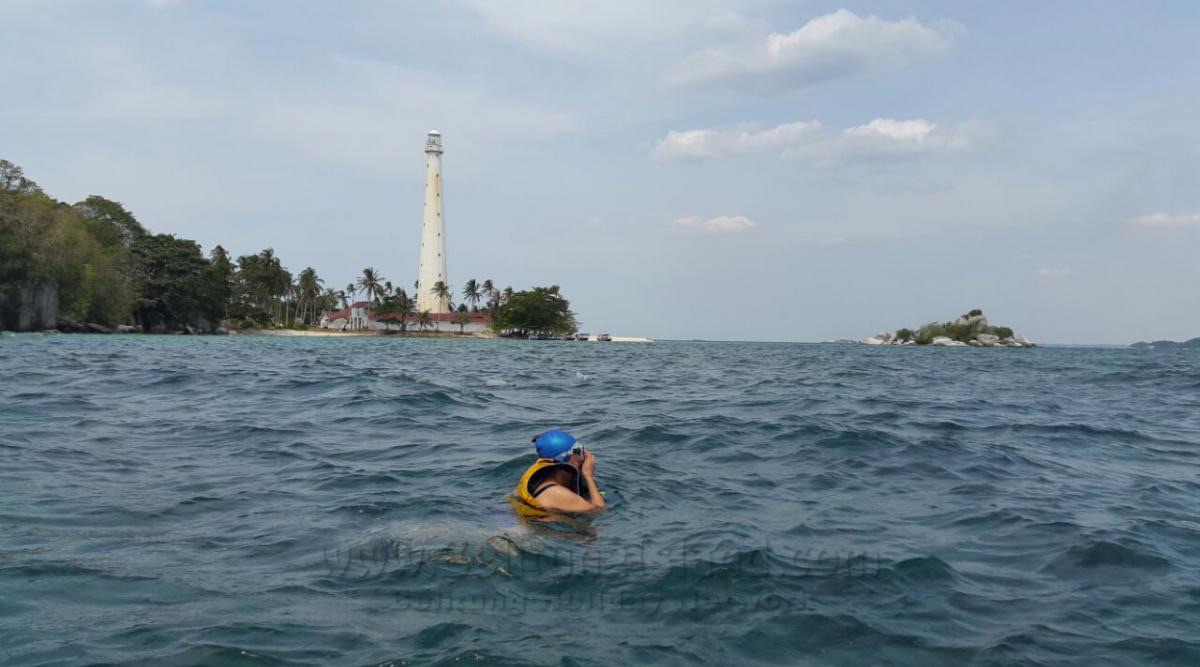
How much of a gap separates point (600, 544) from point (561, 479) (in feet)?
4.68

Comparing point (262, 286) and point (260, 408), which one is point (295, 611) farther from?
point (262, 286)

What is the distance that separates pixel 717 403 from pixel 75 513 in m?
15.7

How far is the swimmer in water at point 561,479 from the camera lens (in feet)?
28.8

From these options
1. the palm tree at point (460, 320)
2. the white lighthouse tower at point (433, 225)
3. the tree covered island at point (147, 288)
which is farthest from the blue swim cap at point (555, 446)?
the palm tree at point (460, 320)

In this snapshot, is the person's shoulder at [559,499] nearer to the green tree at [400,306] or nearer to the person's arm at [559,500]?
the person's arm at [559,500]

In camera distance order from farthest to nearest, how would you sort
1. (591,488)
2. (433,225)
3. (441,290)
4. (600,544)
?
1. (441,290)
2. (433,225)
3. (591,488)
4. (600,544)

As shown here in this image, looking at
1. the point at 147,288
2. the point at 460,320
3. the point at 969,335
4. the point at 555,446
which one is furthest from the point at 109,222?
the point at 969,335

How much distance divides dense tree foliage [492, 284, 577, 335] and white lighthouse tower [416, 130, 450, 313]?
1225cm

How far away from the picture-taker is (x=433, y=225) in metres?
119

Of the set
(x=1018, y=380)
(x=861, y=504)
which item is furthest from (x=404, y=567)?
(x=1018, y=380)

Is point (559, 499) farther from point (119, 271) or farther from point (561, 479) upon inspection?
point (119, 271)

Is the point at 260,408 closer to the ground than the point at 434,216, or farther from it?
closer to the ground

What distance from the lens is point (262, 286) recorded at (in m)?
119

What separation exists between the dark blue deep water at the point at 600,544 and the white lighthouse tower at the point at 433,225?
104 metres
